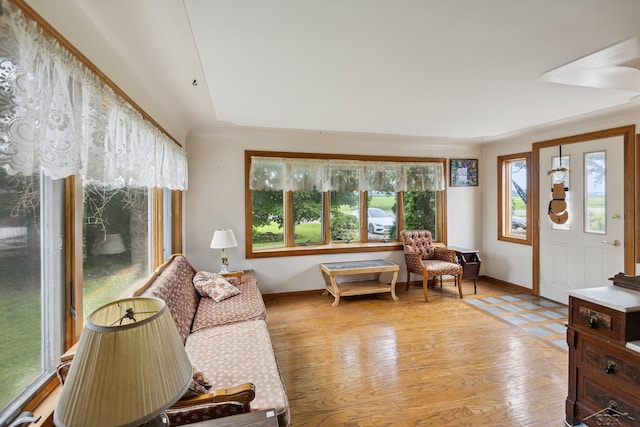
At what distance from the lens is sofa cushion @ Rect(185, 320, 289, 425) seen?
5.09 ft

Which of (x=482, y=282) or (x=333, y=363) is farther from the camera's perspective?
(x=482, y=282)

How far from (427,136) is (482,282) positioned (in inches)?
105

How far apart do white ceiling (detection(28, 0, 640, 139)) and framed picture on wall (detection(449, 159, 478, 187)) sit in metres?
1.95

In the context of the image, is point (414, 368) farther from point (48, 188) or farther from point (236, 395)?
point (48, 188)

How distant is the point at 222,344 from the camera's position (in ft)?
6.83

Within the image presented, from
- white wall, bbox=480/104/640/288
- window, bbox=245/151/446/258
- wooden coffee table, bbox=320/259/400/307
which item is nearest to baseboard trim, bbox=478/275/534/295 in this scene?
white wall, bbox=480/104/640/288

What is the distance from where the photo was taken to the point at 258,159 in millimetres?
4344

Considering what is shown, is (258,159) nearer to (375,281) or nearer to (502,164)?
(375,281)

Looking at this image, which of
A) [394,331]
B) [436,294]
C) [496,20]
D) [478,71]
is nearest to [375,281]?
[436,294]

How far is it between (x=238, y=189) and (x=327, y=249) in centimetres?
157

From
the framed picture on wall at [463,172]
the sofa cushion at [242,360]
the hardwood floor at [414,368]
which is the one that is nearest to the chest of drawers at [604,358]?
the hardwood floor at [414,368]

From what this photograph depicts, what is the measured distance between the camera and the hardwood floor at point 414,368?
6.57ft

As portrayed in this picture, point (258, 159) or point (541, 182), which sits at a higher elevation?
point (258, 159)

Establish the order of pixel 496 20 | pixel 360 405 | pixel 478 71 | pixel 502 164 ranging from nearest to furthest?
pixel 496 20 < pixel 360 405 < pixel 478 71 < pixel 502 164
